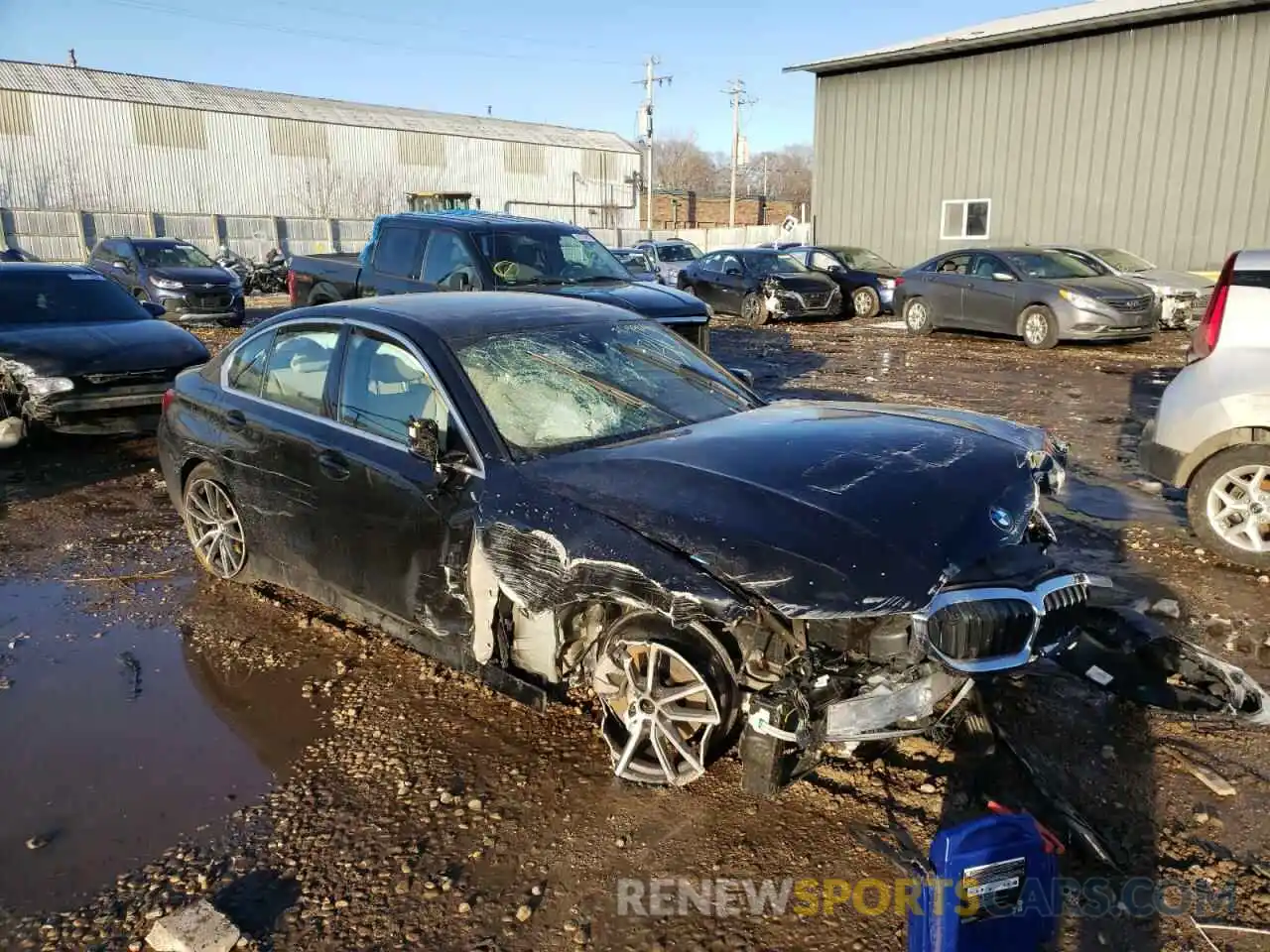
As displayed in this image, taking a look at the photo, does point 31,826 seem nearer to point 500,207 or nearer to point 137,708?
point 137,708

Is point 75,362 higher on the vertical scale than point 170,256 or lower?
lower

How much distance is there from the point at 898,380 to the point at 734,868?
947cm

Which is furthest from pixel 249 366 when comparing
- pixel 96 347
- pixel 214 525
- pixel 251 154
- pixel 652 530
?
pixel 251 154

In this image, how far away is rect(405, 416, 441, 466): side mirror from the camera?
3473mm

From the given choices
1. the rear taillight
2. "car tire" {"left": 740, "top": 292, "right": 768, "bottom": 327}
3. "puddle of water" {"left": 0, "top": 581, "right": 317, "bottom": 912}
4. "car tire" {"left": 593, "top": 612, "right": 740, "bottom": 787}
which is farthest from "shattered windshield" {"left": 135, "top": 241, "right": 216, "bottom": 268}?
the rear taillight

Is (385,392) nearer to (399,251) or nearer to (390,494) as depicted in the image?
(390,494)

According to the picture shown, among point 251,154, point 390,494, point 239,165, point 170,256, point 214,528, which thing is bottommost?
point 214,528

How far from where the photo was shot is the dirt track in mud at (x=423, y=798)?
267 centimetres

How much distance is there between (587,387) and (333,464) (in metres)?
1.17

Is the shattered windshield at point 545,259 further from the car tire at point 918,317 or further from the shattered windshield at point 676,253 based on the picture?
the shattered windshield at point 676,253

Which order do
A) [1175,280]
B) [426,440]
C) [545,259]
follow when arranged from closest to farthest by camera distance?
1. [426,440]
2. [545,259]
3. [1175,280]

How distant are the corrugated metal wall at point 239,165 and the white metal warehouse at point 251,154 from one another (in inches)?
2.0

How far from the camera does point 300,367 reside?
455 cm

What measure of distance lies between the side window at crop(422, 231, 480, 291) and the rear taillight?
243 inches
